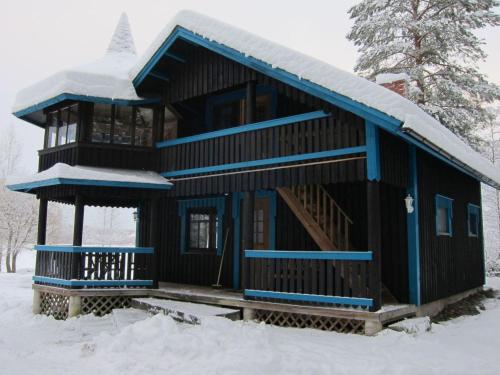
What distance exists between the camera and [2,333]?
9.73 m

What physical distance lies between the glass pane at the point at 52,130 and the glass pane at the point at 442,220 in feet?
34.4

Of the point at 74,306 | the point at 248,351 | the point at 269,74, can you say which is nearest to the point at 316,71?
the point at 269,74

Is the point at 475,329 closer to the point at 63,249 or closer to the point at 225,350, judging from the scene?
the point at 225,350

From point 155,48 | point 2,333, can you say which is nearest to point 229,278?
point 2,333

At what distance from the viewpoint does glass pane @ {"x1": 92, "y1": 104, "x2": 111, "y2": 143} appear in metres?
12.2

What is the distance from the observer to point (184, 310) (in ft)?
30.6

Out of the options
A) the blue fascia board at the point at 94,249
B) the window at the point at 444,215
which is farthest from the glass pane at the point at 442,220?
the blue fascia board at the point at 94,249

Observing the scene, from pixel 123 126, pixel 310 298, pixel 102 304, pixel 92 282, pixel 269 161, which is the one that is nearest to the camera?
pixel 310 298

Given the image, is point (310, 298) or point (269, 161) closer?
point (310, 298)

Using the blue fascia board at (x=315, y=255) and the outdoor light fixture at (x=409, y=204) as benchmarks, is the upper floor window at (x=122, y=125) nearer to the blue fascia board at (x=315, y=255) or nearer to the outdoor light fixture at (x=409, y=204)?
the blue fascia board at (x=315, y=255)

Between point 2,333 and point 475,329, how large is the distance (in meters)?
9.69

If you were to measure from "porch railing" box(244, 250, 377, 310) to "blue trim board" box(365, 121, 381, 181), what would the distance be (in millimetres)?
1394

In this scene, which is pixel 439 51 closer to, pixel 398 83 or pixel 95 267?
pixel 398 83

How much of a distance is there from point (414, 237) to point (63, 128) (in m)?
9.37
